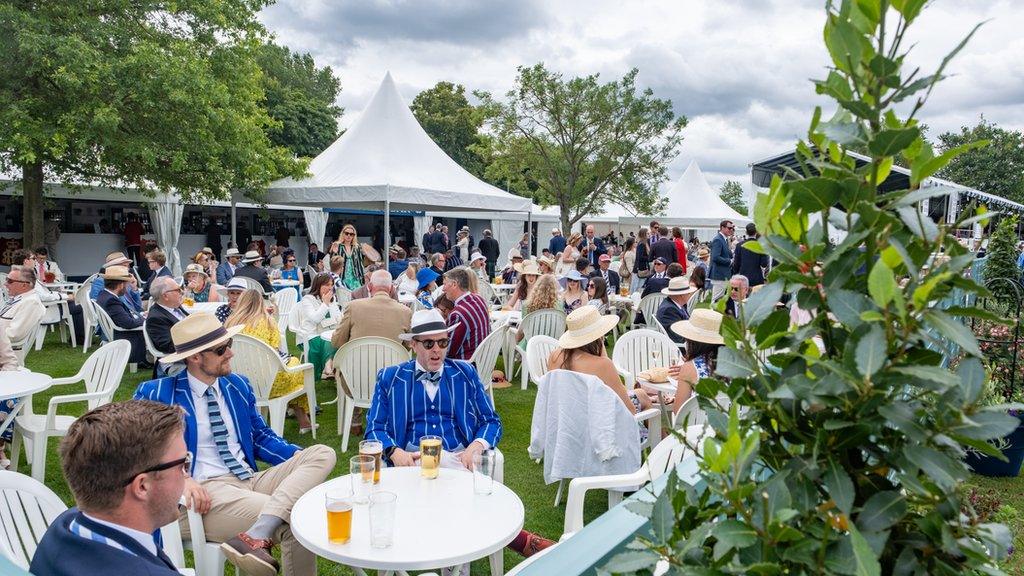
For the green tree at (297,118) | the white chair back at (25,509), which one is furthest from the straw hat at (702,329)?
the green tree at (297,118)

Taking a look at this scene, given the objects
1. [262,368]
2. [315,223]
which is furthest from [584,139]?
[262,368]

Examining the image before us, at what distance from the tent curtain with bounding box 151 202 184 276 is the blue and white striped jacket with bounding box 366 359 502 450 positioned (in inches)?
606

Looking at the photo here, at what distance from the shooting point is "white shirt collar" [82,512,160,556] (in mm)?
1808

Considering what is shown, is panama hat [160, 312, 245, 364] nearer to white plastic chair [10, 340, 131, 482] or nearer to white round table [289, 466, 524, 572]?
white round table [289, 466, 524, 572]

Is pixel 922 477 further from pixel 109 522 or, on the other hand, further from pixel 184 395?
pixel 184 395

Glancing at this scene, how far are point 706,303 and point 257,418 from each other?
119 inches

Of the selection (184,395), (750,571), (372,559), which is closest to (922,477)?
(750,571)

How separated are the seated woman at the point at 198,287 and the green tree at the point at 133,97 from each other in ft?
12.1

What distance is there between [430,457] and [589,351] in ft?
5.36

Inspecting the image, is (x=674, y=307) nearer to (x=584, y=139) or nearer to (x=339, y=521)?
(x=339, y=521)

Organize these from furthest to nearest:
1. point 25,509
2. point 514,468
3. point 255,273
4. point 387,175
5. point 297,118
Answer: point 297,118 < point 387,175 < point 255,273 < point 514,468 < point 25,509

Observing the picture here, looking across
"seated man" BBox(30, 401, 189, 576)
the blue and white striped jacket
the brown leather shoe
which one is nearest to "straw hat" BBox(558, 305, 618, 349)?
the blue and white striped jacket

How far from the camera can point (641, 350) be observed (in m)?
6.00

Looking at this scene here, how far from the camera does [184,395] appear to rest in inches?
125
